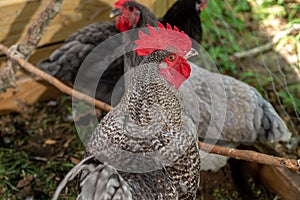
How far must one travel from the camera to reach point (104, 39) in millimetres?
2934

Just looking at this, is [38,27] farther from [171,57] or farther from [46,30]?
[171,57]

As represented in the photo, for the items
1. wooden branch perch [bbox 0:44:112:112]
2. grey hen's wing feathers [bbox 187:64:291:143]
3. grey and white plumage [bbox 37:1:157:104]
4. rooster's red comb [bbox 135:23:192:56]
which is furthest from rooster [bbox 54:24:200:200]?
grey and white plumage [bbox 37:1:157:104]

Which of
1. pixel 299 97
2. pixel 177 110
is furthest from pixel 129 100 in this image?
pixel 299 97

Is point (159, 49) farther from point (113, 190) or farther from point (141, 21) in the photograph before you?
point (141, 21)

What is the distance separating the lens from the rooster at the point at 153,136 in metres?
1.64

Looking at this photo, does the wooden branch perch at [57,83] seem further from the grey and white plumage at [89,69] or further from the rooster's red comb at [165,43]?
the rooster's red comb at [165,43]

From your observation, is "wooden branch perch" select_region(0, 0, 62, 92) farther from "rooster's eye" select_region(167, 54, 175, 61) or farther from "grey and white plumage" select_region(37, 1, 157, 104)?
"rooster's eye" select_region(167, 54, 175, 61)

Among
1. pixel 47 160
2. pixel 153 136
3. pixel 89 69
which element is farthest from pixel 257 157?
pixel 47 160

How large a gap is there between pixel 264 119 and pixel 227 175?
17.3 inches

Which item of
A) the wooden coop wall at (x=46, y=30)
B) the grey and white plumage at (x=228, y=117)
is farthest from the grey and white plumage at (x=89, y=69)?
the grey and white plumage at (x=228, y=117)

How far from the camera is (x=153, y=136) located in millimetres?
1744

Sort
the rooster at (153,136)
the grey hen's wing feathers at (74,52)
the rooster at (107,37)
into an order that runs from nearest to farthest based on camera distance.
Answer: the rooster at (153,136) < the rooster at (107,37) < the grey hen's wing feathers at (74,52)

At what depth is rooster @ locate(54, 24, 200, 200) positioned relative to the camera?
5.38ft

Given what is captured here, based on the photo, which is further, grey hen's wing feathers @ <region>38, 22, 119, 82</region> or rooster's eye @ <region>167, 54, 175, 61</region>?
grey hen's wing feathers @ <region>38, 22, 119, 82</region>
